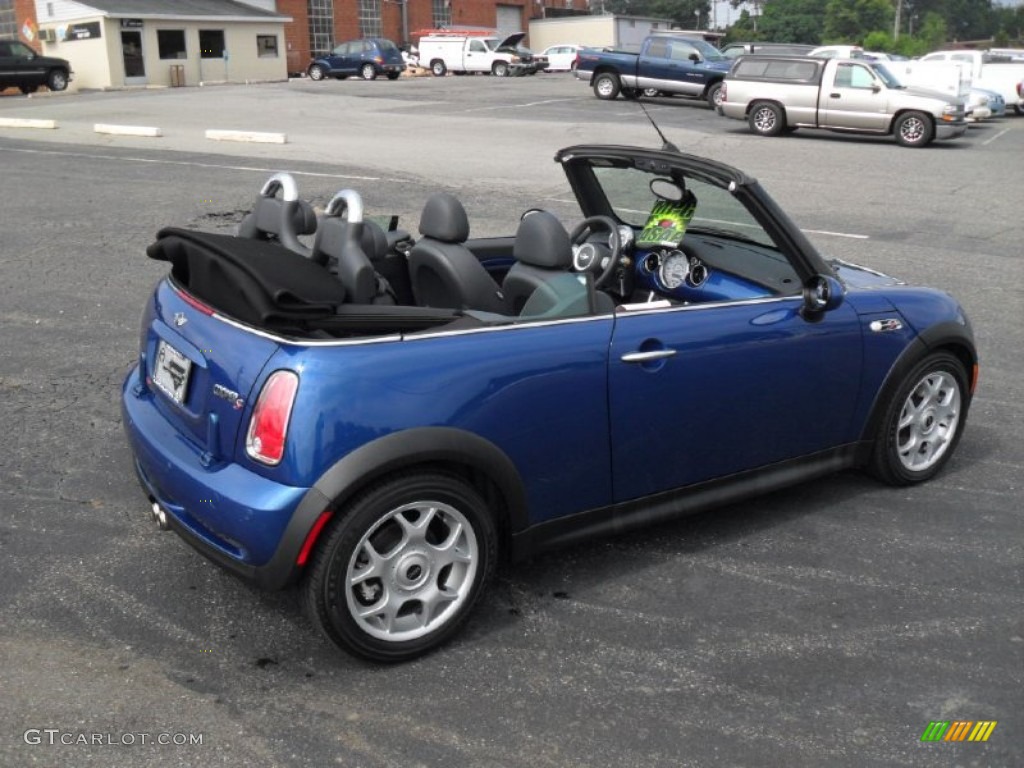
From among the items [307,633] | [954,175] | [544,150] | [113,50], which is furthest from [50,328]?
[113,50]

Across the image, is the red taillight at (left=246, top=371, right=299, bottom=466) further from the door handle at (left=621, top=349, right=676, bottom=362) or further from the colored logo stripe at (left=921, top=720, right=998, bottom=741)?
the colored logo stripe at (left=921, top=720, right=998, bottom=741)

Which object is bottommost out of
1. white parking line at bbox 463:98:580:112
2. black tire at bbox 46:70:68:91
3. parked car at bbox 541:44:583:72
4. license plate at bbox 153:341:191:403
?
license plate at bbox 153:341:191:403

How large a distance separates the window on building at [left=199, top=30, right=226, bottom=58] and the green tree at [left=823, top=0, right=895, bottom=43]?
53.3m

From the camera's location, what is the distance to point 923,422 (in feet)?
15.9

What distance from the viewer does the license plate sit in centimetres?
363

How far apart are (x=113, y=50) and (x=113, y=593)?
42425 millimetres

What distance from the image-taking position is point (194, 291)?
3838mm

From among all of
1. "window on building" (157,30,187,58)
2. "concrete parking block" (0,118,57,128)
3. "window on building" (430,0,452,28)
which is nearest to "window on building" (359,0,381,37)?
"window on building" (430,0,452,28)

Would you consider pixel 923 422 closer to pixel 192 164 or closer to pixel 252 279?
pixel 252 279

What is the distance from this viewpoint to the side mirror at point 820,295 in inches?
165

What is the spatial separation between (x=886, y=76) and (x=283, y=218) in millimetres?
19276

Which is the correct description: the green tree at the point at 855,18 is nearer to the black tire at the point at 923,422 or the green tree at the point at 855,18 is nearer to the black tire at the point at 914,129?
the black tire at the point at 914,129

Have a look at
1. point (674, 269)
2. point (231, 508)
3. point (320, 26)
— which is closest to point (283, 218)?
point (231, 508)

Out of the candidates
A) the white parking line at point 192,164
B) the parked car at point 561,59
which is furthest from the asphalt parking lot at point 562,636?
the parked car at point 561,59
